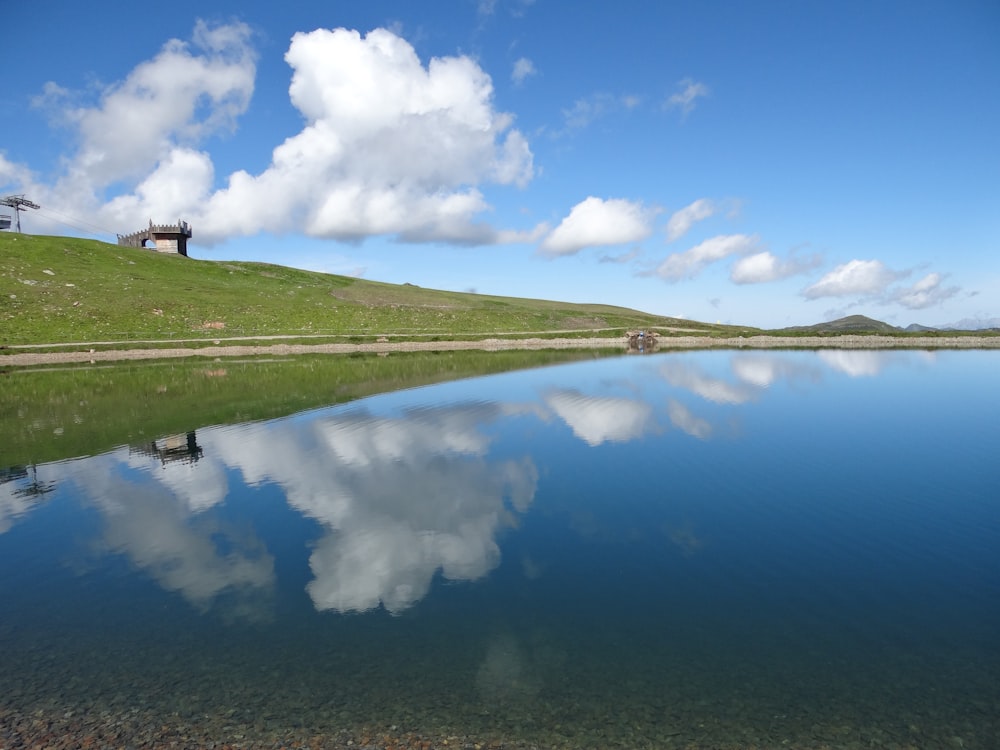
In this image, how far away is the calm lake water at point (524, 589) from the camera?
34.0ft

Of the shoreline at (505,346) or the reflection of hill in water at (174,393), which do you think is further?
the shoreline at (505,346)

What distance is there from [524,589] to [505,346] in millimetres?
94080

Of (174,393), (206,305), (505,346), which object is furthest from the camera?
(206,305)

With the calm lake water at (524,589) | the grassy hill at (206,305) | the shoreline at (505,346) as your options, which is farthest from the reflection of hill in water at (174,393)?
the grassy hill at (206,305)

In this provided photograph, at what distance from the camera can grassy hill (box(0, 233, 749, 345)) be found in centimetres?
9844

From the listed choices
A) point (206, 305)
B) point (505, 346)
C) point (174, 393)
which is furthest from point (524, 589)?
point (206, 305)

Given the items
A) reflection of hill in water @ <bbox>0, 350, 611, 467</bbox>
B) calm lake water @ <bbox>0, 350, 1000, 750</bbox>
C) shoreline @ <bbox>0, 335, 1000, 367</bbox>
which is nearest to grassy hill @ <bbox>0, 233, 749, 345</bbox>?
shoreline @ <bbox>0, 335, 1000, 367</bbox>

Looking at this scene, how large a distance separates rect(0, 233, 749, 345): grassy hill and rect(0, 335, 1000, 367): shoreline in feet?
26.4

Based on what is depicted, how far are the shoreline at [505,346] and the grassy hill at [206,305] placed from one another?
26.4ft

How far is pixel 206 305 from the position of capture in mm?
118000

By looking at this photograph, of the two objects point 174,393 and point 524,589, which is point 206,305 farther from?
point 524,589

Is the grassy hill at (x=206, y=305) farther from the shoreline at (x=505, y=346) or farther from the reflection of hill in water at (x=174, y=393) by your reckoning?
the reflection of hill in water at (x=174, y=393)

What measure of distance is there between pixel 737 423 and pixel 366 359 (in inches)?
2248

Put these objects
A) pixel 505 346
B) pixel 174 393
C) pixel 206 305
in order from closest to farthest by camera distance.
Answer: pixel 174 393
pixel 505 346
pixel 206 305
